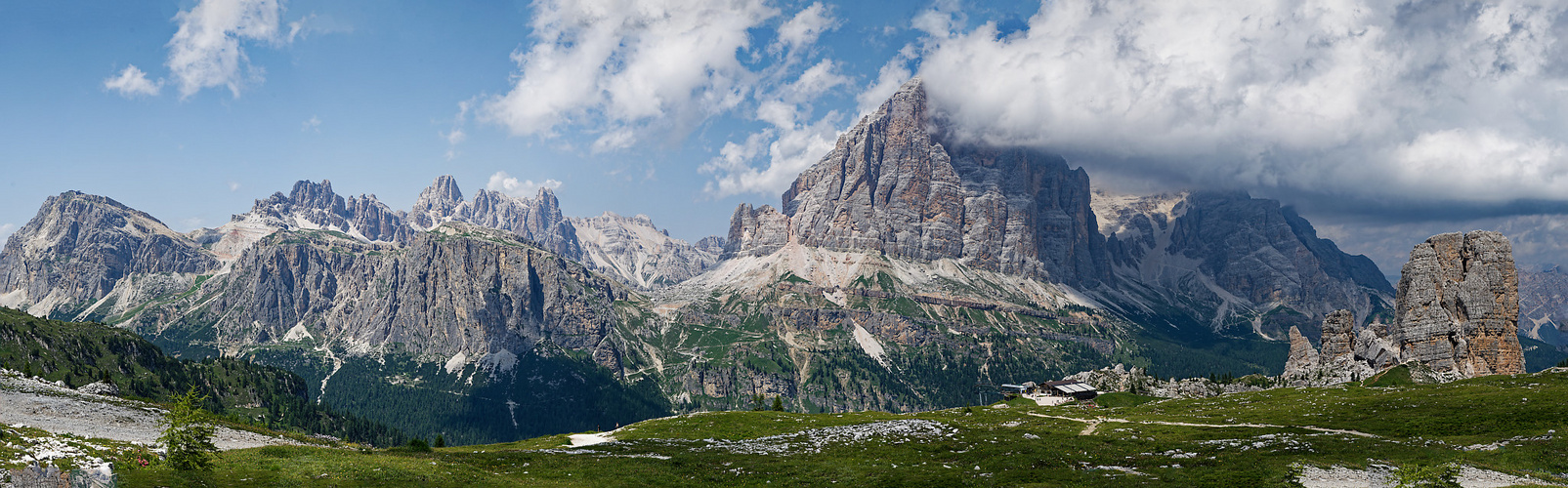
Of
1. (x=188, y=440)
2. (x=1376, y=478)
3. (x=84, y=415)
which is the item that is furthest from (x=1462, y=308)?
(x=84, y=415)

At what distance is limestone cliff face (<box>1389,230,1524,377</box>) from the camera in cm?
13425

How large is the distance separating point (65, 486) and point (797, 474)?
3939cm

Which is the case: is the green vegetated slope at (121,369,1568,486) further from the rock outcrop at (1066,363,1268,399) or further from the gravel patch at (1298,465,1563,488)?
the rock outcrop at (1066,363,1268,399)

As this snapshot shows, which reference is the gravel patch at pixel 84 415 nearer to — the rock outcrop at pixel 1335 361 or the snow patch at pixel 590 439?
the snow patch at pixel 590 439

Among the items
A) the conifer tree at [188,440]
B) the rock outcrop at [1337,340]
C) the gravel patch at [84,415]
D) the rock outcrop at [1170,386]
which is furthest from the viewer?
the rock outcrop at [1337,340]

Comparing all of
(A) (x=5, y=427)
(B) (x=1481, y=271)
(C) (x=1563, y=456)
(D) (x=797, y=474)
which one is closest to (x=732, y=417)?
(D) (x=797, y=474)

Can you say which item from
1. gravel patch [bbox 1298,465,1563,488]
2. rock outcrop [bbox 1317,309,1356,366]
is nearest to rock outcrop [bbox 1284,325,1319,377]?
rock outcrop [bbox 1317,309,1356,366]

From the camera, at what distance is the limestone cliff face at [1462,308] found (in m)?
134

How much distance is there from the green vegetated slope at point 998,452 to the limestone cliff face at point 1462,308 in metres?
47.8

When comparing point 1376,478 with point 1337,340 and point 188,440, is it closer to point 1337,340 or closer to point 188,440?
point 188,440

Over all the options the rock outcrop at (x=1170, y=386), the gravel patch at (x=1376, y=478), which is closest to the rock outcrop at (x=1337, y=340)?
the rock outcrop at (x=1170, y=386)

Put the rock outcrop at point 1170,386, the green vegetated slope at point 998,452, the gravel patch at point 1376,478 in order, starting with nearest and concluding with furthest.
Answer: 1. the gravel patch at point 1376,478
2. the green vegetated slope at point 998,452
3. the rock outcrop at point 1170,386

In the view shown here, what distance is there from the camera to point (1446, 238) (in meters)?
146

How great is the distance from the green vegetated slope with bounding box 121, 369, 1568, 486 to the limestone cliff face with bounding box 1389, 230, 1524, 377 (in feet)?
157
